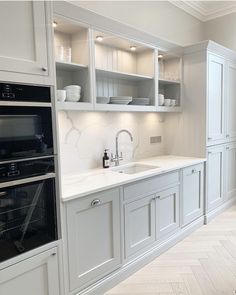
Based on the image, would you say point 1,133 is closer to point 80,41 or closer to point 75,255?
point 75,255

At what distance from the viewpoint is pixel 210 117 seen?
341cm

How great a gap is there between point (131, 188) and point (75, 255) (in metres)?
0.75

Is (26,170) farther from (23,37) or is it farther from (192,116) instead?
(192,116)

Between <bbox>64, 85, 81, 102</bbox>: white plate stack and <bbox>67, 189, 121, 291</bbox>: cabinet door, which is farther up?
<bbox>64, 85, 81, 102</bbox>: white plate stack

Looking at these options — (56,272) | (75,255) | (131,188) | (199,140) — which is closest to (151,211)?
(131,188)

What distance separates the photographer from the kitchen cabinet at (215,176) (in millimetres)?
3475

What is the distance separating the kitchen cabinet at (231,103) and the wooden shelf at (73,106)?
7.85ft

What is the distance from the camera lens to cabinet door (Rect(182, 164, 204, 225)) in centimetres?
306

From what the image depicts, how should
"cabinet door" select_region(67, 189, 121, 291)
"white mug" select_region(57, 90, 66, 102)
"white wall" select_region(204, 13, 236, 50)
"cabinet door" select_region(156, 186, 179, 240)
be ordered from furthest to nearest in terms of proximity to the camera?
"white wall" select_region(204, 13, 236, 50) < "cabinet door" select_region(156, 186, 179, 240) < "white mug" select_region(57, 90, 66, 102) < "cabinet door" select_region(67, 189, 121, 291)

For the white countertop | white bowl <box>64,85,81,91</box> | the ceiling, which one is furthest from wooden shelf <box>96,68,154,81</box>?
the ceiling

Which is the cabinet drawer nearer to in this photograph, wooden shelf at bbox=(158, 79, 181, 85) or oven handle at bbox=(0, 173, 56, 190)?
oven handle at bbox=(0, 173, 56, 190)

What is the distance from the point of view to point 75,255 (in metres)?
1.88

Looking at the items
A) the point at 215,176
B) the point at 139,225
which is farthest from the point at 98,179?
the point at 215,176

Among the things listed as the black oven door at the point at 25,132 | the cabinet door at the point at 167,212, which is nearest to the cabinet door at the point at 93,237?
the black oven door at the point at 25,132
